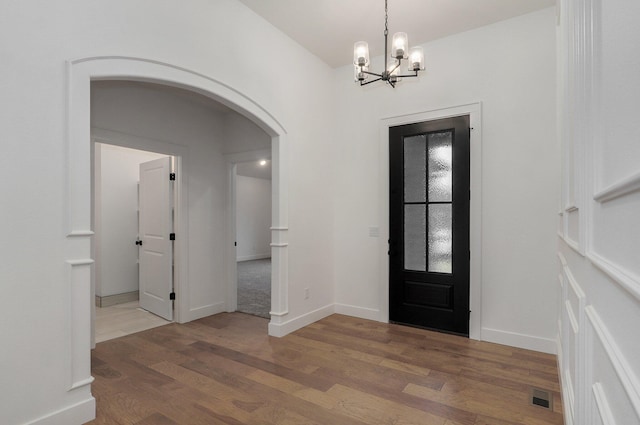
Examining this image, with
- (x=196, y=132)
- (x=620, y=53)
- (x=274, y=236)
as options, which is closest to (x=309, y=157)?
(x=274, y=236)

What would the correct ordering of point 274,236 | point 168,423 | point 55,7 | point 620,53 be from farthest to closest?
point 274,236 < point 168,423 < point 55,7 < point 620,53

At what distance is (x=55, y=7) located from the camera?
2004 mm

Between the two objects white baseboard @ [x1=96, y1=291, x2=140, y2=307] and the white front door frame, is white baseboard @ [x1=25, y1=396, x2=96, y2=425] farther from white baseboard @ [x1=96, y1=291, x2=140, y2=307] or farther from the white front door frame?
white baseboard @ [x1=96, y1=291, x2=140, y2=307]

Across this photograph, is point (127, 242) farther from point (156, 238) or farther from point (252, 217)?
point (252, 217)

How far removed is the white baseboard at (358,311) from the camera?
13.7 ft

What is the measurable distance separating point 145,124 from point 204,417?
330 centimetres

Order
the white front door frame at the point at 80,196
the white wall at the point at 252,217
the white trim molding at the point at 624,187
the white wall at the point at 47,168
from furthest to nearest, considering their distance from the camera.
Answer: the white wall at the point at 252,217 → the white front door frame at the point at 80,196 → the white wall at the point at 47,168 → the white trim molding at the point at 624,187

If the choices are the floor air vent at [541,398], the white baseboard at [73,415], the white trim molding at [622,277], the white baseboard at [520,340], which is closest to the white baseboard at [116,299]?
the white baseboard at [73,415]

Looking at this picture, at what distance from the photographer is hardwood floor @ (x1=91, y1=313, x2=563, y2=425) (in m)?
2.22

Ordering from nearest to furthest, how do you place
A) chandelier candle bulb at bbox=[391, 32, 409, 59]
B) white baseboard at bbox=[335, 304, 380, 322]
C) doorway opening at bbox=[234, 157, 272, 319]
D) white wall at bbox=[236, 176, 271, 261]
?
chandelier candle bulb at bbox=[391, 32, 409, 59] → white baseboard at bbox=[335, 304, 380, 322] → doorway opening at bbox=[234, 157, 272, 319] → white wall at bbox=[236, 176, 271, 261]

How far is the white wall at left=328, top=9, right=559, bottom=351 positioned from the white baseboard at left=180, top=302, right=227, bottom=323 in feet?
10.9

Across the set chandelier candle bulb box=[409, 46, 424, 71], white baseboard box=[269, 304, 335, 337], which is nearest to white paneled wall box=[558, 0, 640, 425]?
chandelier candle bulb box=[409, 46, 424, 71]

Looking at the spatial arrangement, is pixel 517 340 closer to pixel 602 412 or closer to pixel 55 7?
pixel 602 412

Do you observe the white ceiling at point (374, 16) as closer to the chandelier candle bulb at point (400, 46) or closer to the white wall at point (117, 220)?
the chandelier candle bulb at point (400, 46)
